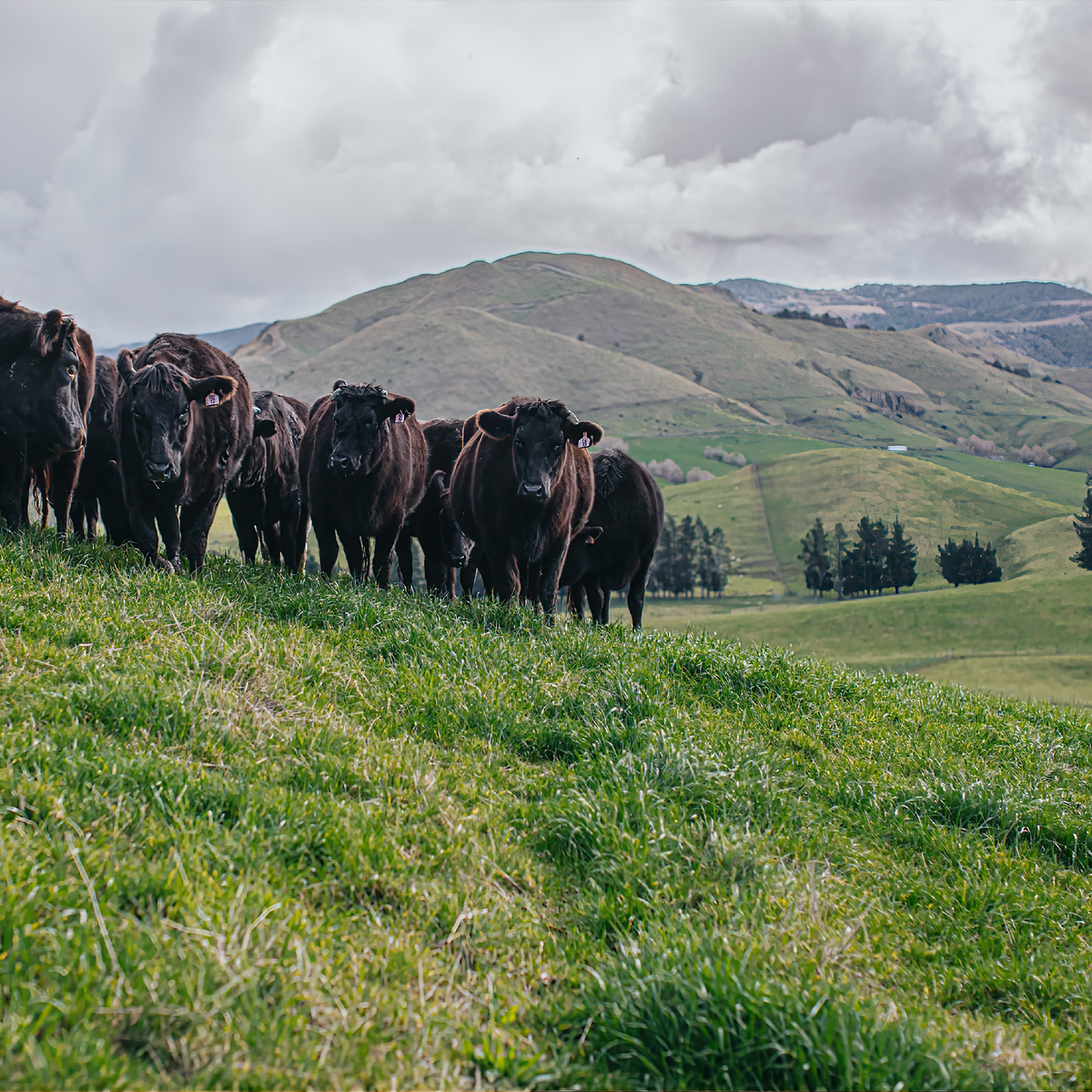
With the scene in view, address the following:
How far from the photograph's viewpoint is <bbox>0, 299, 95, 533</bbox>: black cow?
396 inches

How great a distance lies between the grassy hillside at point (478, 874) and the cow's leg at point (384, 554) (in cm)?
485

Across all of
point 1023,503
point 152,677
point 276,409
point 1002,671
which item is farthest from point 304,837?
point 1023,503

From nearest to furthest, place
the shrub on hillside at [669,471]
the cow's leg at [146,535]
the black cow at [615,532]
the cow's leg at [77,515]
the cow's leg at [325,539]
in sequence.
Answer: the cow's leg at [146,535] < the cow's leg at [325,539] < the cow's leg at [77,515] < the black cow at [615,532] < the shrub on hillside at [669,471]

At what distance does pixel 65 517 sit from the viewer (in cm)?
1174

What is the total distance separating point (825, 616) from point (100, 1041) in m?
62.9

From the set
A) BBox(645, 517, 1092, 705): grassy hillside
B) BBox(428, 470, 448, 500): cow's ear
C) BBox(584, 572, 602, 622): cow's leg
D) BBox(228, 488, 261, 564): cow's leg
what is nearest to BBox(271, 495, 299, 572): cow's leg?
BBox(228, 488, 261, 564): cow's leg

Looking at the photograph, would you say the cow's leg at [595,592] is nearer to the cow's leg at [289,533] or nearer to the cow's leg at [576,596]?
the cow's leg at [576,596]

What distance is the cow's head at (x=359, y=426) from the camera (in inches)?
449

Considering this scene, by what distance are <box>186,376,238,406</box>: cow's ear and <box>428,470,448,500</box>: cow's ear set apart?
5.43 m

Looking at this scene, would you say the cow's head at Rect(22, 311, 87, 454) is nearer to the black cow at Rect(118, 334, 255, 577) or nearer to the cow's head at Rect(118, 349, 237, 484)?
the black cow at Rect(118, 334, 255, 577)

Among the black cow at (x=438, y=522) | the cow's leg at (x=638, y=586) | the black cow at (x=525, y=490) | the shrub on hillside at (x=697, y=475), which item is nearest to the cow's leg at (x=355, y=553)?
the black cow at (x=525, y=490)

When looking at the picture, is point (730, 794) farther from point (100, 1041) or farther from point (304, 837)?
point (100, 1041)

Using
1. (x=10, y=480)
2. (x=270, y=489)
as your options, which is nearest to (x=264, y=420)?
(x=270, y=489)

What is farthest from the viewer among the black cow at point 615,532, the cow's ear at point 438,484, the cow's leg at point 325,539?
the cow's ear at point 438,484
